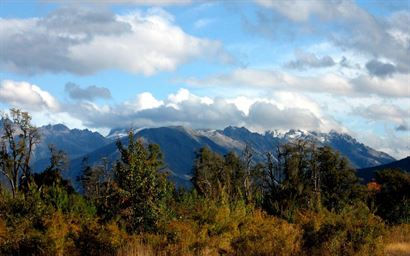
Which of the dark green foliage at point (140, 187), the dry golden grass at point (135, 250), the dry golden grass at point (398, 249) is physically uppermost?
the dark green foliage at point (140, 187)

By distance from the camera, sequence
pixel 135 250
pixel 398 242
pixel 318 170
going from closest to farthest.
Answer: pixel 135 250 → pixel 398 242 → pixel 318 170

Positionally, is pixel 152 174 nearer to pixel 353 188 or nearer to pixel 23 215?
pixel 23 215

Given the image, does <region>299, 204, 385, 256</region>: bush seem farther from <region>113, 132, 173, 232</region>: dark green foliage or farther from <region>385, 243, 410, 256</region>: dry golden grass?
<region>113, 132, 173, 232</region>: dark green foliage

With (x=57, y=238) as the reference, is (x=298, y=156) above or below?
above

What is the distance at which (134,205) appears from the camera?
1847cm

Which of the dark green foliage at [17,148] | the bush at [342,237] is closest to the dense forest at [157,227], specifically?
the bush at [342,237]

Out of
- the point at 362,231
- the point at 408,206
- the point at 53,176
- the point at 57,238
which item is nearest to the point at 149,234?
the point at 57,238

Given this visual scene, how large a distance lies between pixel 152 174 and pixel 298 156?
2503 inches

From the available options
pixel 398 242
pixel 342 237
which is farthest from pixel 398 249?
pixel 342 237

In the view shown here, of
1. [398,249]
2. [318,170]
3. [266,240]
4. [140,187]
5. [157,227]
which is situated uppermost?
[318,170]

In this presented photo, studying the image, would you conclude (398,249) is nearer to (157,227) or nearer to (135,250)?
(157,227)

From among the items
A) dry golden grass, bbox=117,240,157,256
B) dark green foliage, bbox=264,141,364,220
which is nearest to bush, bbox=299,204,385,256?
dry golden grass, bbox=117,240,157,256

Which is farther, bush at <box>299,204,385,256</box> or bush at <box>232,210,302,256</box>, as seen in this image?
bush at <box>299,204,385,256</box>

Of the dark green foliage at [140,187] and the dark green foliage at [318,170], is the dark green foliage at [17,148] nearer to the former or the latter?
the dark green foliage at [318,170]
